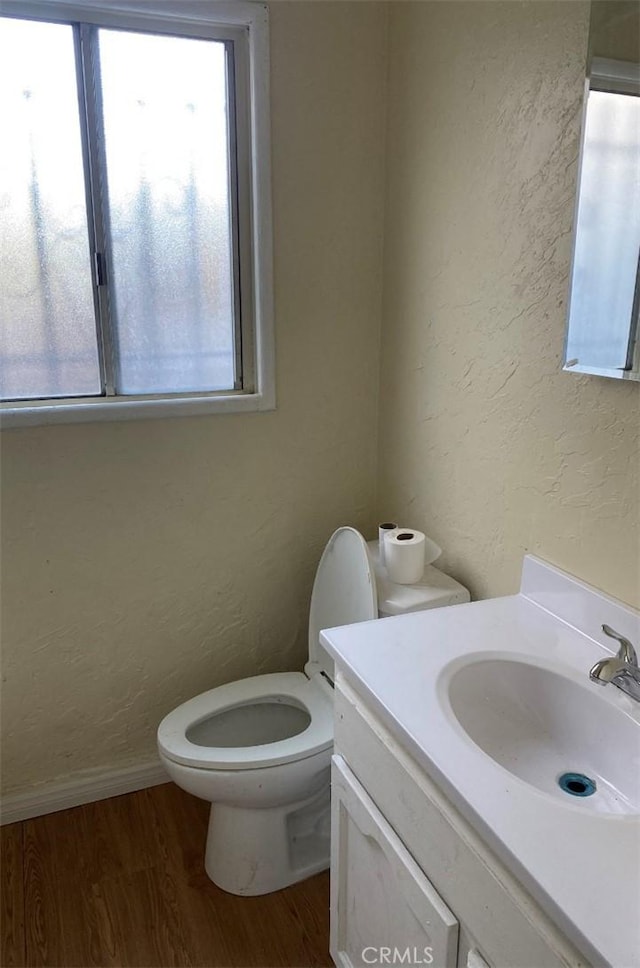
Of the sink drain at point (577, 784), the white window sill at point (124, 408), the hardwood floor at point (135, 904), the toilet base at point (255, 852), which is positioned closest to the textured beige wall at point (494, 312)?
the sink drain at point (577, 784)

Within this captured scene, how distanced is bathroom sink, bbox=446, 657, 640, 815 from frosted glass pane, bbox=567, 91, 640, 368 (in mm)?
552

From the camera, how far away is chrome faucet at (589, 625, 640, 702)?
1076 mm

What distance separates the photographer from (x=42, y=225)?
1.65 m

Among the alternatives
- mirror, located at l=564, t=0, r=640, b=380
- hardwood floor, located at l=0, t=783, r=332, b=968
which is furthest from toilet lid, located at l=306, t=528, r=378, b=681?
mirror, located at l=564, t=0, r=640, b=380

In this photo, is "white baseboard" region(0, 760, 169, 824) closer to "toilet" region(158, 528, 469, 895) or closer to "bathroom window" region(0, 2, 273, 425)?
"toilet" region(158, 528, 469, 895)

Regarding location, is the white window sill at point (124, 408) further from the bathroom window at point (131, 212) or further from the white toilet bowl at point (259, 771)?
the white toilet bowl at point (259, 771)

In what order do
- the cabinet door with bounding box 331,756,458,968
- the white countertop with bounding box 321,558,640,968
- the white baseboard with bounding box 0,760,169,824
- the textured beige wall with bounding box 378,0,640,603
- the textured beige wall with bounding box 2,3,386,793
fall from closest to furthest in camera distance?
the white countertop with bounding box 321,558,640,968 → the cabinet door with bounding box 331,756,458,968 → the textured beige wall with bounding box 378,0,640,603 → the textured beige wall with bounding box 2,3,386,793 → the white baseboard with bounding box 0,760,169,824

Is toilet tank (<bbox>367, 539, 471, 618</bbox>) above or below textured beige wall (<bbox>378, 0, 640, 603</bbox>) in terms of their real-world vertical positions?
below

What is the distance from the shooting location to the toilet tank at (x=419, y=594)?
160 cm

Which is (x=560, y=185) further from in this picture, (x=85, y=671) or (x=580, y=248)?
(x=85, y=671)

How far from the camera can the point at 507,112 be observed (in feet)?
4.56

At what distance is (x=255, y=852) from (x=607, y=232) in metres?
1.52

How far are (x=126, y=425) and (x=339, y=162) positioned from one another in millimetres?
882

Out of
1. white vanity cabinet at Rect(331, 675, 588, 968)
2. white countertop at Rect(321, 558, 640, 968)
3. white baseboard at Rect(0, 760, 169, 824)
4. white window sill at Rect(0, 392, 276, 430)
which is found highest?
white window sill at Rect(0, 392, 276, 430)
